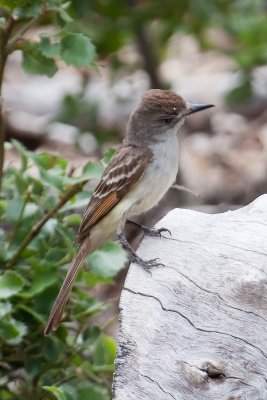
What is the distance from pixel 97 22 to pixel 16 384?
142 inches

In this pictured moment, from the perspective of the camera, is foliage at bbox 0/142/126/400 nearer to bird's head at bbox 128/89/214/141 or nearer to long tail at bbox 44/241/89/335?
long tail at bbox 44/241/89/335

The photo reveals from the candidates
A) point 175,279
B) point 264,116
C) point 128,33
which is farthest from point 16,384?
point 264,116

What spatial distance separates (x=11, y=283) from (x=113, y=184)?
0.77 meters

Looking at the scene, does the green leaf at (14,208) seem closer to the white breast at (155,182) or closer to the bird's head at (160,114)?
the white breast at (155,182)

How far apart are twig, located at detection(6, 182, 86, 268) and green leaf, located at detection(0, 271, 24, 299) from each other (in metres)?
0.28

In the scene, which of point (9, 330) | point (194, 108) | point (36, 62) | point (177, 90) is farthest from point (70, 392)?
point (177, 90)

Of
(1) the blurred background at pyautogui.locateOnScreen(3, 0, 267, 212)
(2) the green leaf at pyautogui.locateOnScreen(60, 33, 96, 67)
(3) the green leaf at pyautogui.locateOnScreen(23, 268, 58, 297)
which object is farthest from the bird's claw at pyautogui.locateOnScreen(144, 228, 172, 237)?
(1) the blurred background at pyautogui.locateOnScreen(3, 0, 267, 212)

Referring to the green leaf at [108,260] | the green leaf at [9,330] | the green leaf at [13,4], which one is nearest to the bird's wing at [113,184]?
the green leaf at [108,260]

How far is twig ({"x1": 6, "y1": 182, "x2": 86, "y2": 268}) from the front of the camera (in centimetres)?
479

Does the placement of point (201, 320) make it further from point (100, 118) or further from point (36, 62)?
point (100, 118)

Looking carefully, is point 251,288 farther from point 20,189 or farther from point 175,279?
point 20,189

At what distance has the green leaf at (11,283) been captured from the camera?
183 inches

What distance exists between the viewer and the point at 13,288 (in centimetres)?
466

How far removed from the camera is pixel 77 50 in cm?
478
